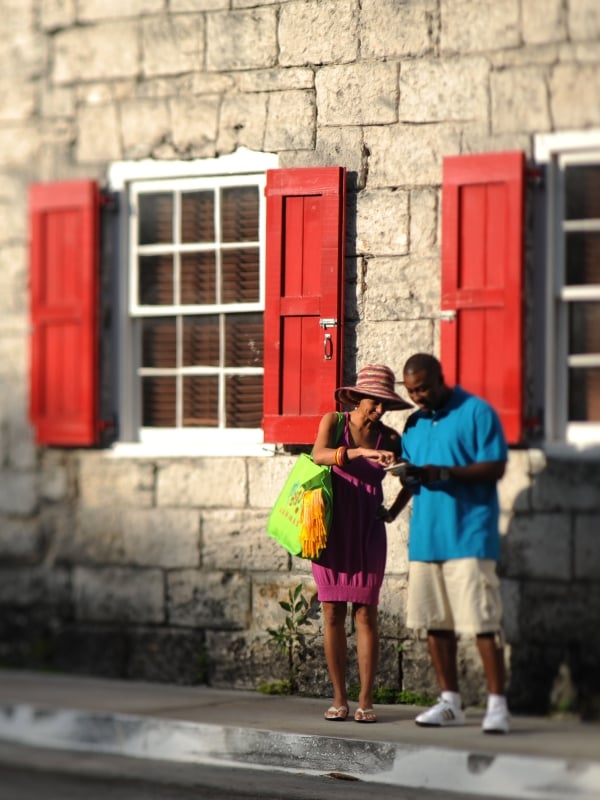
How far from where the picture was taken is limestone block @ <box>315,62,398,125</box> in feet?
20.5

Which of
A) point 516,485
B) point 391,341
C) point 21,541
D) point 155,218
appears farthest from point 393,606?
point 21,541

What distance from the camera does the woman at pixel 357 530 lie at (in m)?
5.83

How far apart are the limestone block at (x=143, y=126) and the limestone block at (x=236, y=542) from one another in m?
1.74

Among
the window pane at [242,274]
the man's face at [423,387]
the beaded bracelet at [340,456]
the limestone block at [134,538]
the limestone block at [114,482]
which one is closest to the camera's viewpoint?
the beaded bracelet at [340,456]

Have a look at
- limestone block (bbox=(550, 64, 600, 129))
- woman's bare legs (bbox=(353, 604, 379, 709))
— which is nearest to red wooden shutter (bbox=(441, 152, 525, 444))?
limestone block (bbox=(550, 64, 600, 129))

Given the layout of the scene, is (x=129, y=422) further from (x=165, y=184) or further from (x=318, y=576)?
(x=318, y=576)

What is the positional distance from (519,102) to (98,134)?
242 cm

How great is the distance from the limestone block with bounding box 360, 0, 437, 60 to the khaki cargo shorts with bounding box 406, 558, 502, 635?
6.08 ft

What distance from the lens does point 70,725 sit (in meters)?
7.41

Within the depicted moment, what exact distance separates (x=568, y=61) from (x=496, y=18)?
52 cm

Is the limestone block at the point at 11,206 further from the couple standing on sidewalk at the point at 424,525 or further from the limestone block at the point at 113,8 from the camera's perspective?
the couple standing on sidewalk at the point at 424,525

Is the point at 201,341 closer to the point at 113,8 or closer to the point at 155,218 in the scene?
the point at 155,218

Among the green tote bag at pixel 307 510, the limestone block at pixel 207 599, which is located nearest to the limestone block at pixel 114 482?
the limestone block at pixel 207 599

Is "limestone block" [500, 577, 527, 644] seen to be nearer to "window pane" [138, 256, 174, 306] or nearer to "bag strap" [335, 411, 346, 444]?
"bag strap" [335, 411, 346, 444]
